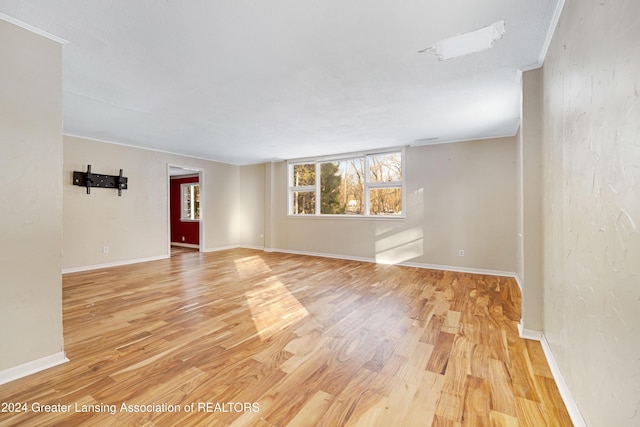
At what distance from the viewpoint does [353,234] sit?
5.89 m

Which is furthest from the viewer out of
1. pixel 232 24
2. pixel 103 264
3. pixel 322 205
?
pixel 322 205

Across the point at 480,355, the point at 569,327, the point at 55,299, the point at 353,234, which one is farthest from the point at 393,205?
the point at 55,299

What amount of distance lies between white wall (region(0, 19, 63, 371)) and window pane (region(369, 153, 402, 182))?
4844 millimetres

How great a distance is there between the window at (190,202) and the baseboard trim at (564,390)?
26.5 ft

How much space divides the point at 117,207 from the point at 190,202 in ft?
9.99

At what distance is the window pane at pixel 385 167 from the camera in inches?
214

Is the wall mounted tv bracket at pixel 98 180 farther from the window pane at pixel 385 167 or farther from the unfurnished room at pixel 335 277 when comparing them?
the window pane at pixel 385 167

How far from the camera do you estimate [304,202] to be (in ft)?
22.1

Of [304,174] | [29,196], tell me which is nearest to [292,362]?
[29,196]

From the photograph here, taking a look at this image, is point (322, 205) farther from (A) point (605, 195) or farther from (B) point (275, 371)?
(A) point (605, 195)

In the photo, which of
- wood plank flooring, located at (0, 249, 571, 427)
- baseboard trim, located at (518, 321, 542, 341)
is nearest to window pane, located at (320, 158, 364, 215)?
wood plank flooring, located at (0, 249, 571, 427)

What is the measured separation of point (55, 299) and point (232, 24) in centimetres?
227

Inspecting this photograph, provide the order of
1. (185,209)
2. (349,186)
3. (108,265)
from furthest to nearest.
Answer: (185,209) → (349,186) → (108,265)

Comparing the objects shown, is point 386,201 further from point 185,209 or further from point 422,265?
point 185,209
